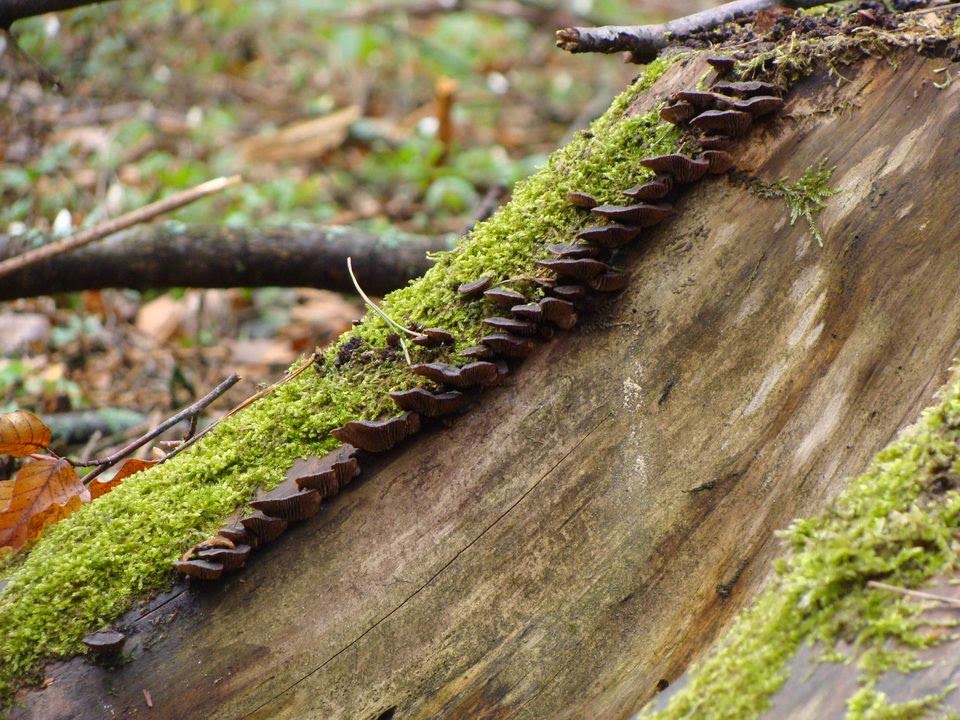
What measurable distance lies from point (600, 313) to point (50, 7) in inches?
121

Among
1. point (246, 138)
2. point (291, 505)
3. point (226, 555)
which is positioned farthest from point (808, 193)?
point (246, 138)

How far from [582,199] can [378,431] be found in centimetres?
121

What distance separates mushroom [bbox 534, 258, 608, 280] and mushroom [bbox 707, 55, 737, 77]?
94cm

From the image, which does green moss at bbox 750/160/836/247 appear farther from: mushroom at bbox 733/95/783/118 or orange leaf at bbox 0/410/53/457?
orange leaf at bbox 0/410/53/457

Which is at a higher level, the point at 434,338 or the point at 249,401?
the point at 434,338

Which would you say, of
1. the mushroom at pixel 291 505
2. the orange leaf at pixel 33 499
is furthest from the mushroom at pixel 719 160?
the orange leaf at pixel 33 499

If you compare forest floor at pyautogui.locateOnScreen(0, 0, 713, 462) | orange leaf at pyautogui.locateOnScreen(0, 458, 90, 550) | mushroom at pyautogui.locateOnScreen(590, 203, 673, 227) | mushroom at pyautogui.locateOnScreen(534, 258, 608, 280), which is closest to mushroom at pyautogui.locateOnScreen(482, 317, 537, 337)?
mushroom at pyautogui.locateOnScreen(534, 258, 608, 280)

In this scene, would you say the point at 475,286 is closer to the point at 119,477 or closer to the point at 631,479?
the point at 631,479

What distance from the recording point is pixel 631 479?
3010mm

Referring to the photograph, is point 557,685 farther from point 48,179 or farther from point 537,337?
point 48,179

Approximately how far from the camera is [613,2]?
15.3 meters

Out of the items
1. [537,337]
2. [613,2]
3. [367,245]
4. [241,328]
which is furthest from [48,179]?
[613,2]

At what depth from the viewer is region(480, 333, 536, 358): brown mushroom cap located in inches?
118

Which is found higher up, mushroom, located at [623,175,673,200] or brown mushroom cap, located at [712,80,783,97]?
brown mushroom cap, located at [712,80,783,97]
